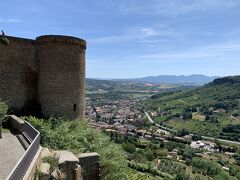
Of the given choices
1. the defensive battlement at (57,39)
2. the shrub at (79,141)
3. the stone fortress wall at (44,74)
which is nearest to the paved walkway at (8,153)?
the shrub at (79,141)

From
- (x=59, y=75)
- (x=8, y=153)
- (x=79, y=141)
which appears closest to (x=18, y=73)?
(x=59, y=75)

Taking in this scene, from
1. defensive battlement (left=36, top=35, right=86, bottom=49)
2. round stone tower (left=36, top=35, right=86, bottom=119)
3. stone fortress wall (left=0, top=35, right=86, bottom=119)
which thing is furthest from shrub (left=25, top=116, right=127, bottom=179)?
defensive battlement (left=36, top=35, right=86, bottom=49)

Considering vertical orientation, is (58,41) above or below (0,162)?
above

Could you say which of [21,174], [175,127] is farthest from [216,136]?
[21,174]

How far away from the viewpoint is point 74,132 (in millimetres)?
18234

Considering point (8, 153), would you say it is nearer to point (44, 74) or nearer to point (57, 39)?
point (44, 74)

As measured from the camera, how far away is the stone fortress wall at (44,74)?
66.8ft

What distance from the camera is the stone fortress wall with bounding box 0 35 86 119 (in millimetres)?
20359

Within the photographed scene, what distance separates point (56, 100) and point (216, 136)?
14475cm

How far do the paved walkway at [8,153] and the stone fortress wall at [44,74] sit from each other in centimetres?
448

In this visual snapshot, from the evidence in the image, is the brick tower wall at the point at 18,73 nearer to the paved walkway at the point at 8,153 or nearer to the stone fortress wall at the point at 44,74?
the stone fortress wall at the point at 44,74

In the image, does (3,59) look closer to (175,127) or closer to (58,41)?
(58,41)

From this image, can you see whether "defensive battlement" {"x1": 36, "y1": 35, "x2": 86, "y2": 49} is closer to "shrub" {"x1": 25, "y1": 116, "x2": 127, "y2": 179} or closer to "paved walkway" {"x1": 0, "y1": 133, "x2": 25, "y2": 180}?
"shrub" {"x1": 25, "y1": 116, "x2": 127, "y2": 179}

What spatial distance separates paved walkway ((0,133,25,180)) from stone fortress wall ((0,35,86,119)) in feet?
14.7
